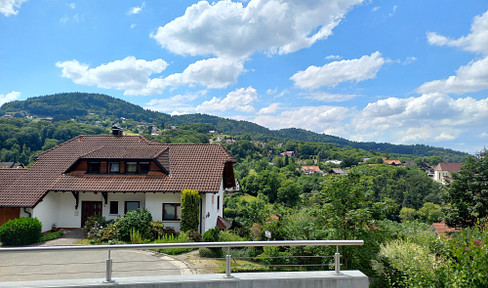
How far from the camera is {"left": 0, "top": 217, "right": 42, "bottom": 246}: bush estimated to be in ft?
52.1

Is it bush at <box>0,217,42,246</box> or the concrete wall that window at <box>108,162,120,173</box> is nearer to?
bush at <box>0,217,42,246</box>

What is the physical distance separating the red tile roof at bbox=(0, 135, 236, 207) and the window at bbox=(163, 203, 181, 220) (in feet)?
3.60

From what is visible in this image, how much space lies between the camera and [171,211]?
62.5 ft

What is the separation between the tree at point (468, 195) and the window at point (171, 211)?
15.6 meters

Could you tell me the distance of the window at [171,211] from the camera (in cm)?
1895

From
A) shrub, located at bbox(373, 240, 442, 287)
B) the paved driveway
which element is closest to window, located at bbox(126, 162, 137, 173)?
the paved driveway

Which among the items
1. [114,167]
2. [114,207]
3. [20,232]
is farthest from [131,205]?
[20,232]

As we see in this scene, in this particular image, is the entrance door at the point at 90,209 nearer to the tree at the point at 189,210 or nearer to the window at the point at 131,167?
the window at the point at 131,167

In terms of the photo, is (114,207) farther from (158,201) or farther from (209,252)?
(209,252)

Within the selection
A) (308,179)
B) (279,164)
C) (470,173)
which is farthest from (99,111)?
(470,173)

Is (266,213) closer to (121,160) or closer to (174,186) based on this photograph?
(174,186)

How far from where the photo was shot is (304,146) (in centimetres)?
18588

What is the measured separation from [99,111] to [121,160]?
190192 mm

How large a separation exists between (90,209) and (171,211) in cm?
566
